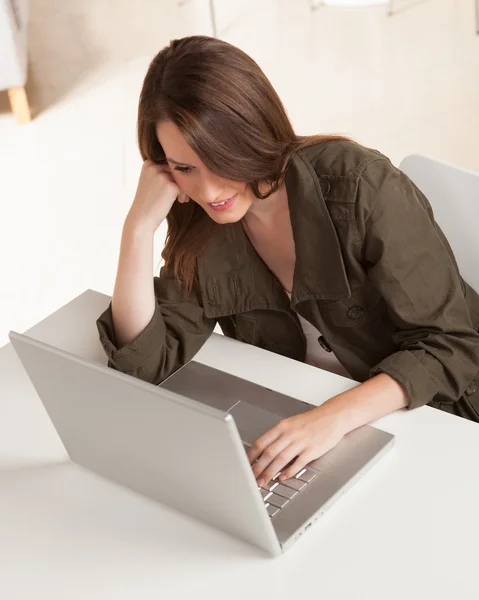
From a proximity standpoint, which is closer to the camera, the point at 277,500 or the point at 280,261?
the point at 277,500

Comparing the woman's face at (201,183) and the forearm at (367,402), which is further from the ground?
the woman's face at (201,183)

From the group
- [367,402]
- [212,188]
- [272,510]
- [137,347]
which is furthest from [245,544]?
[212,188]

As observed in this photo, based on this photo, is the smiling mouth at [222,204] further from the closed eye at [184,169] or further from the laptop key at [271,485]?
the laptop key at [271,485]

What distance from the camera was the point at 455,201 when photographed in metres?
1.66

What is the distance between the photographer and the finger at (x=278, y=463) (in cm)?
126

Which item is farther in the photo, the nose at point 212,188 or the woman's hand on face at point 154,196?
the woman's hand on face at point 154,196

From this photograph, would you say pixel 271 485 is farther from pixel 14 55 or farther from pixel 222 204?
pixel 14 55

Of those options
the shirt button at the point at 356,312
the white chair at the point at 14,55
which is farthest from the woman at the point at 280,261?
the white chair at the point at 14,55

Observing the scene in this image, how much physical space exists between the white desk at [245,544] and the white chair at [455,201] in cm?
42

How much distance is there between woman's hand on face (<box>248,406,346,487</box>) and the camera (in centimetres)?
127

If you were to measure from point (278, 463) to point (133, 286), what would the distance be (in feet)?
1.43

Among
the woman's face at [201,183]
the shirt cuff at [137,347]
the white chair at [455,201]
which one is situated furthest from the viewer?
the white chair at [455,201]

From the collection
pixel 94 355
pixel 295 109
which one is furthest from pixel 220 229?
pixel 295 109

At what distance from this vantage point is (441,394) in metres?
1.46
